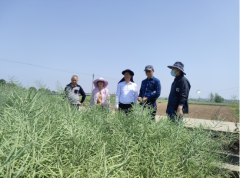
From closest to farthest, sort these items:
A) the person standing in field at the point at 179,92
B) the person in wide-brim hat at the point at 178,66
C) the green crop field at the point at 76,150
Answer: the green crop field at the point at 76,150 → the person standing in field at the point at 179,92 → the person in wide-brim hat at the point at 178,66

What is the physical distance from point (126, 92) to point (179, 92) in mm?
1281

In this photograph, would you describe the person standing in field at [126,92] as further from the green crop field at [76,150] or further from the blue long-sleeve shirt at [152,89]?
the green crop field at [76,150]

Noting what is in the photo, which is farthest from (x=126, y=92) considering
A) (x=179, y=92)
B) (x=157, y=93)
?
(x=179, y=92)

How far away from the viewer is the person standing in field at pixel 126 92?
379 centimetres

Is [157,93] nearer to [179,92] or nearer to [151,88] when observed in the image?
[151,88]

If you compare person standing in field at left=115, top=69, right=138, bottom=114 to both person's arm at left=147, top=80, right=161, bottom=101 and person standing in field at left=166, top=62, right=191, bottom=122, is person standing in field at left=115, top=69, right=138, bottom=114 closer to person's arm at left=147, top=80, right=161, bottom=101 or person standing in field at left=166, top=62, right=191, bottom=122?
person's arm at left=147, top=80, right=161, bottom=101

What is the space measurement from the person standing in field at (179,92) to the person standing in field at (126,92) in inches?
37.0

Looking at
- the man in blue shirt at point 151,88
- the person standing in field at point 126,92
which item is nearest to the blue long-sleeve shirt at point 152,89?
the man in blue shirt at point 151,88

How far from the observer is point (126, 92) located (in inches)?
150

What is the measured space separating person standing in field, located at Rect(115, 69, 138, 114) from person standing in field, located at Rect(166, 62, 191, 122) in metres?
0.94

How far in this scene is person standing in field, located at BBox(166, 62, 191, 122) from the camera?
2.98 metres

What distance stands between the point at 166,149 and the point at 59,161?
0.55 m

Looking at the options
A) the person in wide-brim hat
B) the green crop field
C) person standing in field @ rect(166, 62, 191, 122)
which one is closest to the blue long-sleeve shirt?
person standing in field @ rect(166, 62, 191, 122)

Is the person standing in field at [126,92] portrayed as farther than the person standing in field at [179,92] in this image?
Yes
